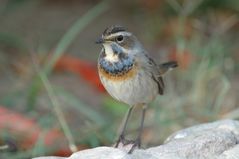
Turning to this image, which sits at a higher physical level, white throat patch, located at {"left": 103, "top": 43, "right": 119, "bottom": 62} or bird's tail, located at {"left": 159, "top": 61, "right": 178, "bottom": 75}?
white throat patch, located at {"left": 103, "top": 43, "right": 119, "bottom": 62}

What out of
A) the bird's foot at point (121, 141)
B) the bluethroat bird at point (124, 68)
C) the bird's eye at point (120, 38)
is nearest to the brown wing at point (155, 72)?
the bluethroat bird at point (124, 68)

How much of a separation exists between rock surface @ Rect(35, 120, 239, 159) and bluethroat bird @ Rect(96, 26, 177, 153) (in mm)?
589

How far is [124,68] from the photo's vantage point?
5.09m

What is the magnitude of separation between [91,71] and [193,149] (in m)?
3.54

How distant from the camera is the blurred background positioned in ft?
20.0

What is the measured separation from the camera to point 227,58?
7.68 m

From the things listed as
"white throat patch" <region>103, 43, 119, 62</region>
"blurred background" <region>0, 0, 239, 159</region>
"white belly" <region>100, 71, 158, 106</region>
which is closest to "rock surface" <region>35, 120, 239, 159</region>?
"white belly" <region>100, 71, 158, 106</region>

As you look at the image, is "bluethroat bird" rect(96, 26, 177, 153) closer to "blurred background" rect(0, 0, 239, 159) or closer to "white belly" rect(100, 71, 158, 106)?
"white belly" rect(100, 71, 158, 106)

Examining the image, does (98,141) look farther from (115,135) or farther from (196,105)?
(196,105)

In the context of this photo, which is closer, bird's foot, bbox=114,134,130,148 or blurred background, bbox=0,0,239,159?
bird's foot, bbox=114,134,130,148

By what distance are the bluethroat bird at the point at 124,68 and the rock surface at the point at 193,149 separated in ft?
1.93

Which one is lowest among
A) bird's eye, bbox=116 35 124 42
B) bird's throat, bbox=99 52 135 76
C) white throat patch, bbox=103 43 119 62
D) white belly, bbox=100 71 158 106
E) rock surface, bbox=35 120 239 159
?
rock surface, bbox=35 120 239 159

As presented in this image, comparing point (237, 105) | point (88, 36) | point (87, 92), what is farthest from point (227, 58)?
point (88, 36)

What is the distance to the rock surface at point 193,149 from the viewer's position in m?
4.02
